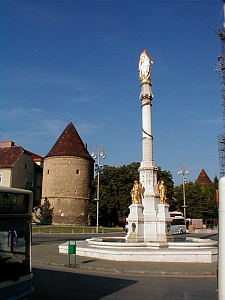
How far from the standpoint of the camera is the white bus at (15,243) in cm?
533

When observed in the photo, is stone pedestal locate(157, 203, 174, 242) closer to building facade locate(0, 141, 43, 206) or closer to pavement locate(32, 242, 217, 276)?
pavement locate(32, 242, 217, 276)

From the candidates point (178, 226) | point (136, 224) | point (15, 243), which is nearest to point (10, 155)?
point (178, 226)

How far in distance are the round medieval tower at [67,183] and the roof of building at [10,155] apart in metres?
5.21

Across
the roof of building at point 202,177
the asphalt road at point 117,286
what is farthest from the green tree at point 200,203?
the asphalt road at point 117,286

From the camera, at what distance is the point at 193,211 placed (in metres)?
67.6

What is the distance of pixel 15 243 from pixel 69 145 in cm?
5590

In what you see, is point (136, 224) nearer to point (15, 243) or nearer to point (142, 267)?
point (142, 267)

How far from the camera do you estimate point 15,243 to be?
5633 mm

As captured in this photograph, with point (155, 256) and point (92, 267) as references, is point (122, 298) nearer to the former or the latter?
point (92, 267)

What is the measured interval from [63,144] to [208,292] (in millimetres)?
53829

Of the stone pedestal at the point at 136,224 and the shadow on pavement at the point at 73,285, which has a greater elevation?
the stone pedestal at the point at 136,224

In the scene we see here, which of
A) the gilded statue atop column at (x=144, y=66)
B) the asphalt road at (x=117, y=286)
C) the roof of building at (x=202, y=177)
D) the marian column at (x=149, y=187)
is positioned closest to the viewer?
the asphalt road at (x=117, y=286)

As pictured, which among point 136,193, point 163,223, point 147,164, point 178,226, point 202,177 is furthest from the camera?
point 202,177

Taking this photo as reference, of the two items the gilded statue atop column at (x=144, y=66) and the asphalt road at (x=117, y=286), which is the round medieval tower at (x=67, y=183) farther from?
the asphalt road at (x=117, y=286)
